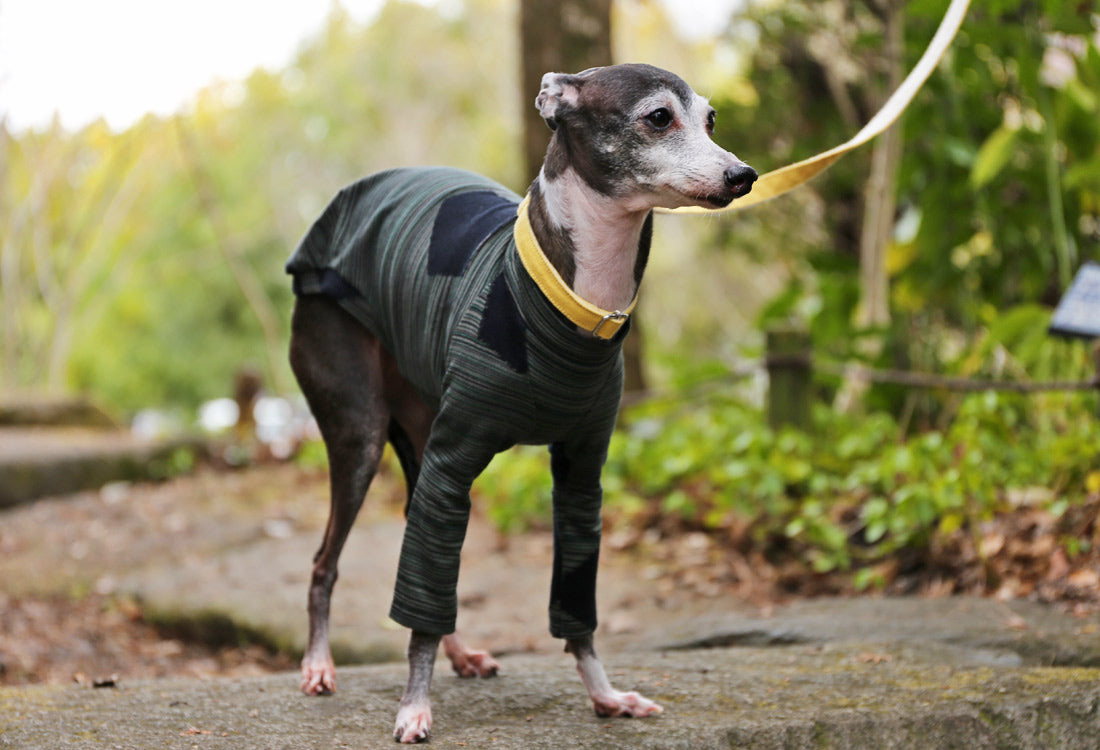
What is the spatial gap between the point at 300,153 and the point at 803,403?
26.2 metres

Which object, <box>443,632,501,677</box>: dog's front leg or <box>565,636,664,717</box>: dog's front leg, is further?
<box>443,632,501,677</box>: dog's front leg

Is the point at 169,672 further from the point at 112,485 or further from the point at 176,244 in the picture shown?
the point at 176,244

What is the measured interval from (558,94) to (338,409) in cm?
120

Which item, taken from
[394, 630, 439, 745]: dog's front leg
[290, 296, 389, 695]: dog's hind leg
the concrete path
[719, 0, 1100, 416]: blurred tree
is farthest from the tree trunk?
[394, 630, 439, 745]: dog's front leg

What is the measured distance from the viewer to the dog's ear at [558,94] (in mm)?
2492

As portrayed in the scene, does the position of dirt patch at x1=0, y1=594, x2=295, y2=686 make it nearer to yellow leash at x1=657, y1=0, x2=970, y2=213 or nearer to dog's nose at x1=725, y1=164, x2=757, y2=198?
yellow leash at x1=657, y1=0, x2=970, y2=213

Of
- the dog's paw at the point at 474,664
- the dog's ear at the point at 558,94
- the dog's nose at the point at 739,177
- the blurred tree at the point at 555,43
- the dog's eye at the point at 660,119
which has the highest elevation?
the blurred tree at the point at 555,43

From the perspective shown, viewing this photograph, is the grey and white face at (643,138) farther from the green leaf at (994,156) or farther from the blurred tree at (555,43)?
the blurred tree at (555,43)

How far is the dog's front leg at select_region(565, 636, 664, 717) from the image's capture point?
2.74m

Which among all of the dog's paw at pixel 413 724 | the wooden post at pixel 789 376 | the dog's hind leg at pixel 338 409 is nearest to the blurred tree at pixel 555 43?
the wooden post at pixel 789 376

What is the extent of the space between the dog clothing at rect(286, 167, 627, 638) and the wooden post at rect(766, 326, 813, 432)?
2.78 metres

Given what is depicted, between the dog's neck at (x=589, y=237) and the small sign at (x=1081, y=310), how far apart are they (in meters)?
2.26

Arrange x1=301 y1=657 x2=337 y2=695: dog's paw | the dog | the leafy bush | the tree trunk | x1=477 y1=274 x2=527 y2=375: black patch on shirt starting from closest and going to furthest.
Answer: the dog, x1=477 y1=274 x2=527 y2=375: black patch on shirt, x1=301 y1=657 x2=337 y2=695: dog's paw, the leafy bush, the tree trunk

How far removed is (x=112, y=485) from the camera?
8750 millimetres
